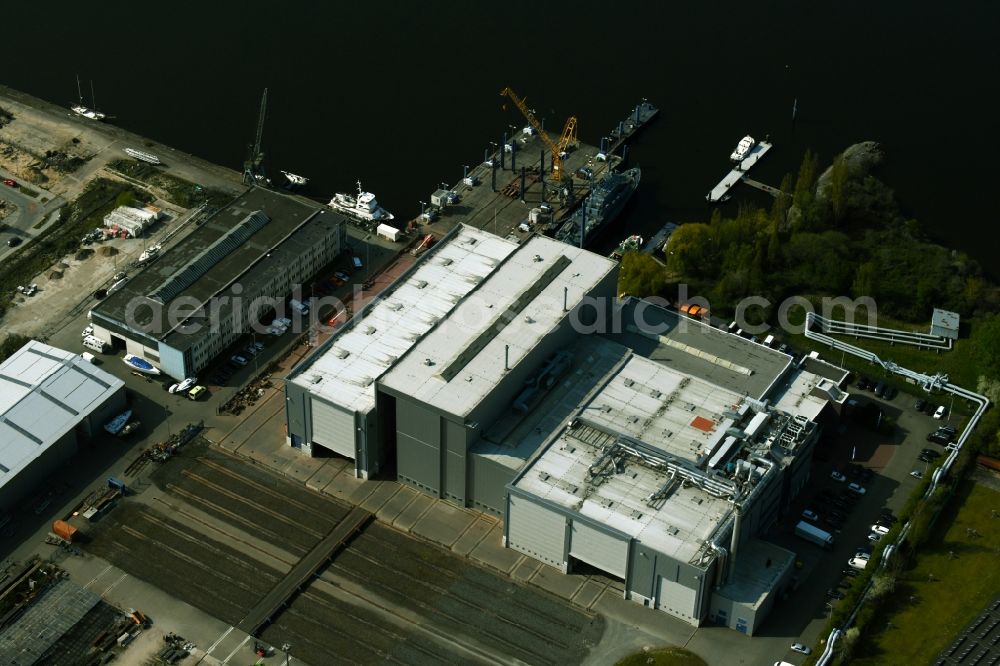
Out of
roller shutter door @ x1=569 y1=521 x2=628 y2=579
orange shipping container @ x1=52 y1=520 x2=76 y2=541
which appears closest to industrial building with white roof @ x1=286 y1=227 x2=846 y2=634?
roller shutter door @ x1=569 y1=521 x2=628 y2=579

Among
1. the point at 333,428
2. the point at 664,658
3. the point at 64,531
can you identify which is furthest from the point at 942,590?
the point at 64,531

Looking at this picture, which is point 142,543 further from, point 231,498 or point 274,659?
point 274,659

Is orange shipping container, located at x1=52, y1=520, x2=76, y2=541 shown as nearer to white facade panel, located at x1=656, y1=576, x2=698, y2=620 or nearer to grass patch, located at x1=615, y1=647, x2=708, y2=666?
grass patch, located at x1=615, y1=647, x2=708, y2=666

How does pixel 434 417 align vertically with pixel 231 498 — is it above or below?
above

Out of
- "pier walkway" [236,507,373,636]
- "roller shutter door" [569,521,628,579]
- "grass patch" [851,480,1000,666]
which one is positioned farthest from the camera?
"pier walkway" [236,507,373,636]

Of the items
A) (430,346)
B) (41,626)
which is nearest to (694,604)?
(430,346)

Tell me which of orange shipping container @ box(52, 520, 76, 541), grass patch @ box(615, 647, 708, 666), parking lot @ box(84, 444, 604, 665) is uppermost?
orange shipping container @ box(52, 520, 76, 541)

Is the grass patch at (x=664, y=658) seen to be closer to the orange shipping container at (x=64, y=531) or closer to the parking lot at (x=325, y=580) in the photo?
the parking lot at (x=325, y=580)
